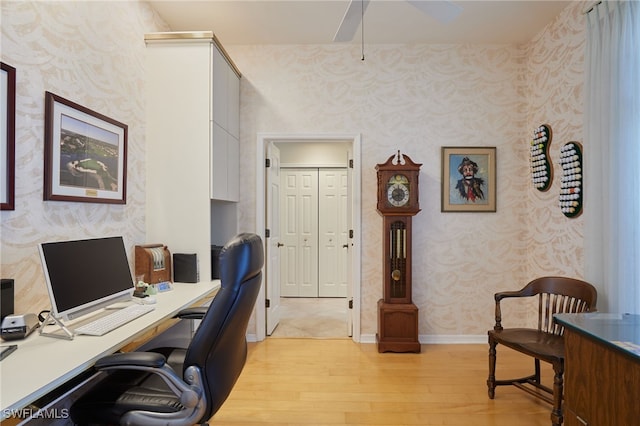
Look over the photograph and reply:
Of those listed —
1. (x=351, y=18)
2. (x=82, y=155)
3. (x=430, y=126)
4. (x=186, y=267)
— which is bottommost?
(x=186, y=267)

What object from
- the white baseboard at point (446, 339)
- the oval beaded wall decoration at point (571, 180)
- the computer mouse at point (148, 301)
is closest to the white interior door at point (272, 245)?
the white baseboard at point (446, 339)

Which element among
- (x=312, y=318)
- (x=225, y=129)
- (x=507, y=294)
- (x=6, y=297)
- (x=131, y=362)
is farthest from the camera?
(x=312, y=318)

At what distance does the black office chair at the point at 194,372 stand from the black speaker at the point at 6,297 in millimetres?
517

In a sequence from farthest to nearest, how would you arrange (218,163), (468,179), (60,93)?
(468,179) → (218,163) → (60,93)

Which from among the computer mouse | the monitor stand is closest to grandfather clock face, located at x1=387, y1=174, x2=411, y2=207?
the computer mouse

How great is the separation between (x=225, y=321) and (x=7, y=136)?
128 cm

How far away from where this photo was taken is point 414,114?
3.37m

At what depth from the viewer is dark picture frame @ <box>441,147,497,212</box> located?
3355 mm

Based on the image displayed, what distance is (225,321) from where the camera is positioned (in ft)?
4.39

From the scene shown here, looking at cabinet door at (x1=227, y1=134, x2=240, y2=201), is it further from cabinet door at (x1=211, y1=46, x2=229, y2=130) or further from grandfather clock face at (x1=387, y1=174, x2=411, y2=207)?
grandfather clock face at (x1=387, y1=174, x2=411, y2=207)

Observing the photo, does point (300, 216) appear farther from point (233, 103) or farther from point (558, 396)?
point (558, 396)

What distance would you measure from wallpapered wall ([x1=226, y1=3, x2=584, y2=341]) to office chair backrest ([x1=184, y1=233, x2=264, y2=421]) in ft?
6.69

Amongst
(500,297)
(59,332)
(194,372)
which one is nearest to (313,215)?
(500,297)

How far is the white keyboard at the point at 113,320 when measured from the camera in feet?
5.02
